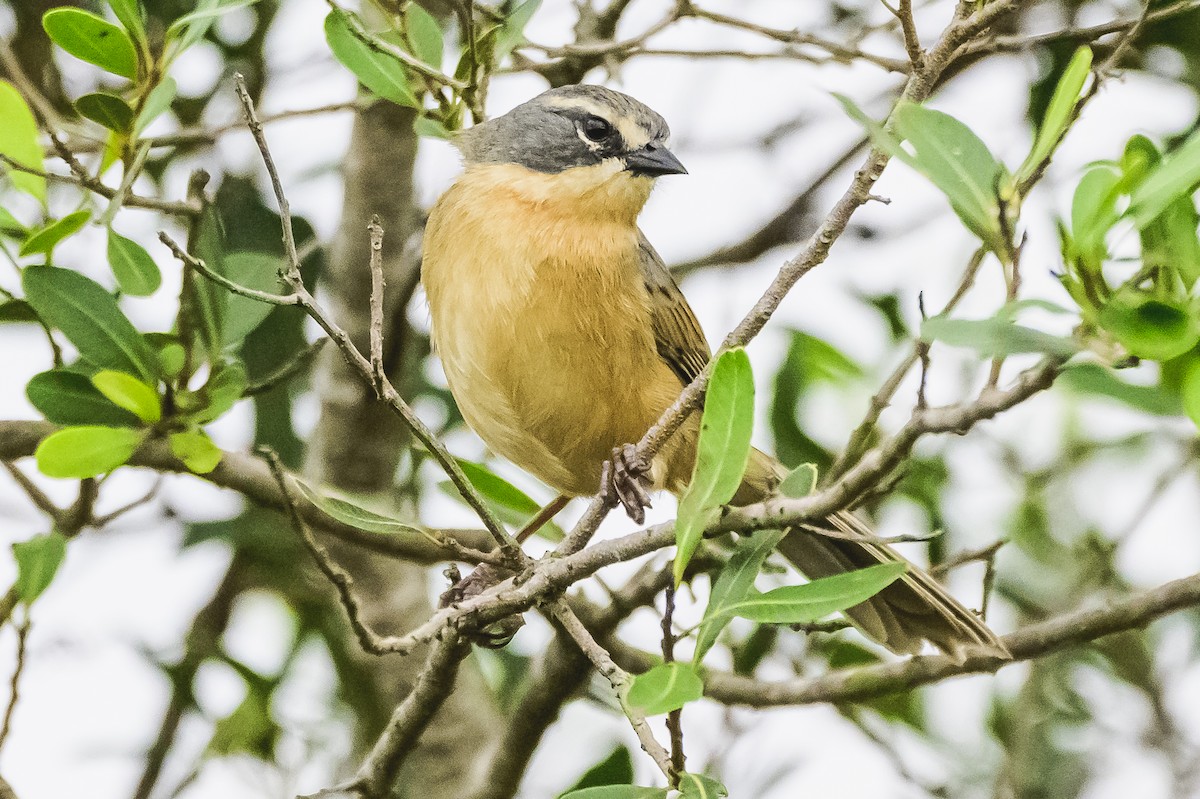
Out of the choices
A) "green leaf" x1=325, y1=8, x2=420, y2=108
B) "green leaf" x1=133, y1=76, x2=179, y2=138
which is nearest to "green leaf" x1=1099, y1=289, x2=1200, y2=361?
"green leaf" x1=325, y1=8, x2=420, y2=108

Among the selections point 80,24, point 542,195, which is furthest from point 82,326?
point 542,195

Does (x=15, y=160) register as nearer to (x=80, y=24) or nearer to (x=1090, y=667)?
(x=80, y=24)

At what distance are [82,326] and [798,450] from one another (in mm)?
2590

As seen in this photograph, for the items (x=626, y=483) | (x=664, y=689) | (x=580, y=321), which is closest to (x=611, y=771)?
(x=626, y=483)

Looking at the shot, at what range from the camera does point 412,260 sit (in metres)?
A: 5.08

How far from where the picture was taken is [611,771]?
3.31 meters

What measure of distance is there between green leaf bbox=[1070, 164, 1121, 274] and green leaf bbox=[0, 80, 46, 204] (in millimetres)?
2446

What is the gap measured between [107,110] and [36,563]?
1.22m

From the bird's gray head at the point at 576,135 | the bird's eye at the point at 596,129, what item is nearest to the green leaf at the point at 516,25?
the bird's gray head at the point at 576,135

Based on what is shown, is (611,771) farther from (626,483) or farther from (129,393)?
(129,393)

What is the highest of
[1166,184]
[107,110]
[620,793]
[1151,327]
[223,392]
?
[1166,184]

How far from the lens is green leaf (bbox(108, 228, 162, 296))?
324 centimetres

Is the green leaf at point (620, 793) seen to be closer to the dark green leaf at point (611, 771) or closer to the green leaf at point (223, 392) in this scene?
the dark green leaf at point (611, 771)

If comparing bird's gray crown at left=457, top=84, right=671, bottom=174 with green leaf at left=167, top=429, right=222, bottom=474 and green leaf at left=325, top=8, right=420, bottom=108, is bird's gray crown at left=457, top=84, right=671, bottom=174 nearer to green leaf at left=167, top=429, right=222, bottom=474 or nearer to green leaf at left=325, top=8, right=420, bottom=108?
green leaf at left=325, top=8, right=420, bottom=108
